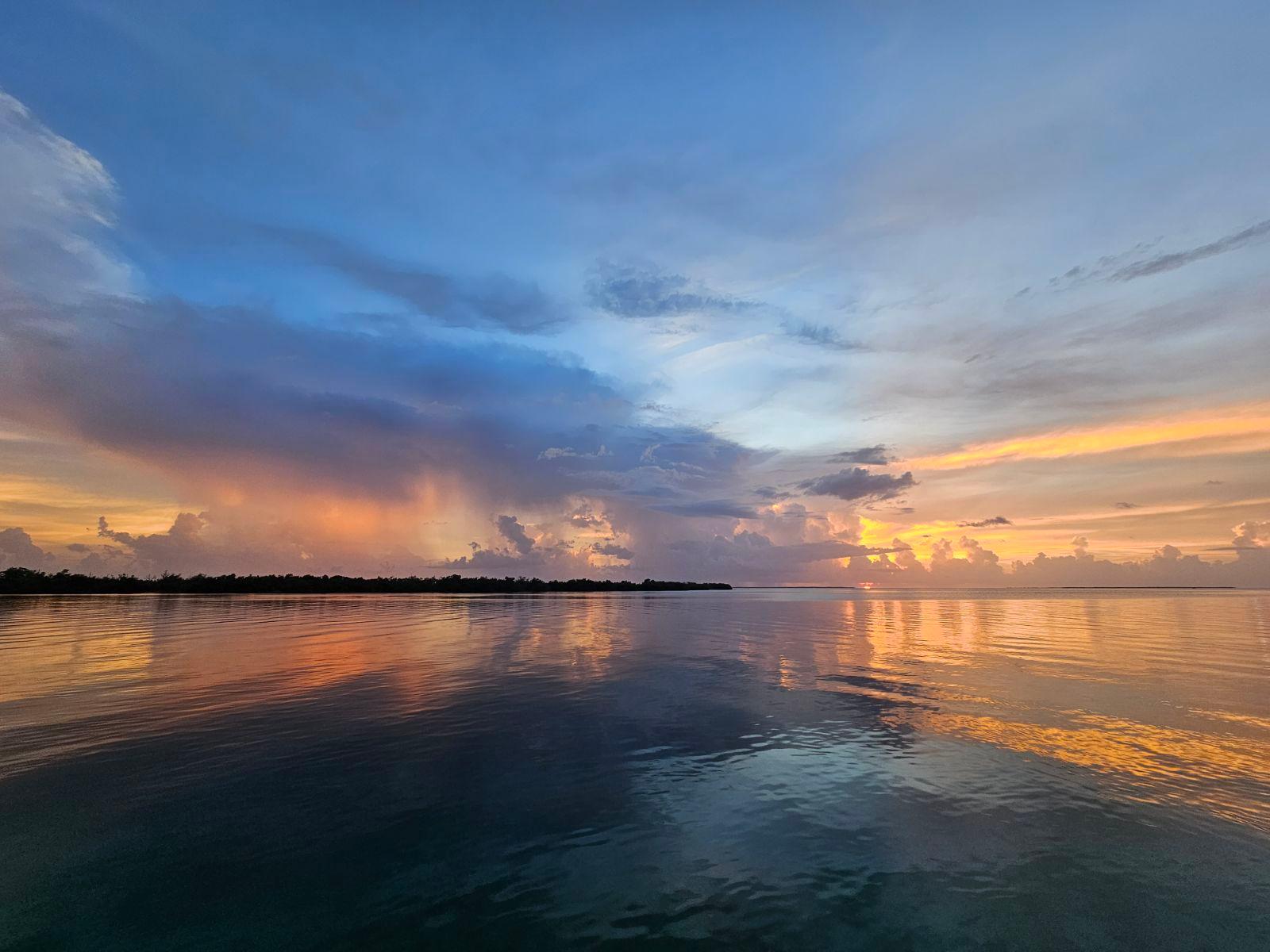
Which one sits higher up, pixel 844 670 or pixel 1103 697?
pixel 1103 697

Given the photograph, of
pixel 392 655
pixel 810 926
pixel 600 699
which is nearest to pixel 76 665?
pixel 392 655

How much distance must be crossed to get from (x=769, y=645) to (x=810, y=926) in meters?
40.5

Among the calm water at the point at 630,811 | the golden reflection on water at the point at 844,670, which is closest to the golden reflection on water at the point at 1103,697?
the golden reflection on water at the point at 844,670

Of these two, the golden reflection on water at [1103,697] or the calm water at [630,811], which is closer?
the calm water at [630,811]

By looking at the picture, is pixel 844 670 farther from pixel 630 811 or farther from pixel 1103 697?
pixel 630 811

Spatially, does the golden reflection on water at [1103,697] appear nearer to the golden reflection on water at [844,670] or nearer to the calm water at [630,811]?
the golden reflection on water at [844,670]

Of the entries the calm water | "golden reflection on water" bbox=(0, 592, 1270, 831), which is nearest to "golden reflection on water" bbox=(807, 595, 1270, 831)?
"golden reflection on water" bbox=(0, 592, 1270, 831)

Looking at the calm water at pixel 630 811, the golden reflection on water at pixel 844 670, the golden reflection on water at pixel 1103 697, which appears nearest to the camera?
the calm water at pixel 630 811

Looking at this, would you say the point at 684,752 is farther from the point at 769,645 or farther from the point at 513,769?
the point at 769,645

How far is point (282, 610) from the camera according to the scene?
308 feet

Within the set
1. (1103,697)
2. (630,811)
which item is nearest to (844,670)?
(1103,697)

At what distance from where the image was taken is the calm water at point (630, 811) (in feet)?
32.7

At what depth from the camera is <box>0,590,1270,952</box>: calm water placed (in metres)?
9.97

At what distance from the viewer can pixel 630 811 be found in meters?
14.5
